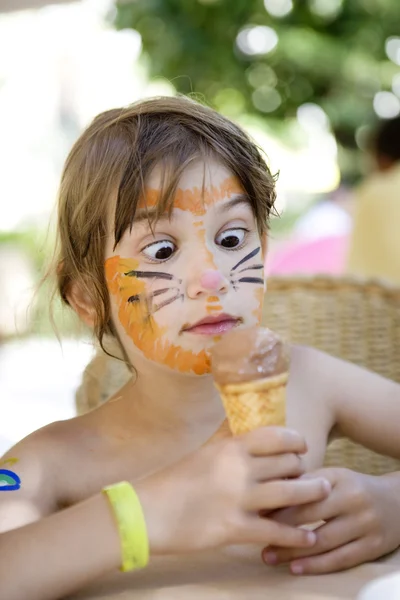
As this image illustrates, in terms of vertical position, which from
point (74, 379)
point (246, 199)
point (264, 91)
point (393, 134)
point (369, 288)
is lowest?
point (74, 379)

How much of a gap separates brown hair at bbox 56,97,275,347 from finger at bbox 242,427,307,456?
16.5 inches

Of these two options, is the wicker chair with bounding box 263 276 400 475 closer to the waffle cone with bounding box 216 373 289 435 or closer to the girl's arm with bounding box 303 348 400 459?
the girl's arm with bounding box 303 348 400 459

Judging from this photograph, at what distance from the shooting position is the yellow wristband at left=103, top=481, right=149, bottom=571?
97 cm

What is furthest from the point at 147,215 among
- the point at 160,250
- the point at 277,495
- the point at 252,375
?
the point at 277,495

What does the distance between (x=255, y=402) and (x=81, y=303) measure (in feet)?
1.87

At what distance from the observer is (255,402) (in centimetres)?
98

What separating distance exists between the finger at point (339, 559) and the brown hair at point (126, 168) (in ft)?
1.79

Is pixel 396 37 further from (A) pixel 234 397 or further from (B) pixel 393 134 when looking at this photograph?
(A) pixel 234 397

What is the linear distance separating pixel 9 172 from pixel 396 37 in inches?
198

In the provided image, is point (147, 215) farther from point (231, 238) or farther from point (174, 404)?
point (174, 404)

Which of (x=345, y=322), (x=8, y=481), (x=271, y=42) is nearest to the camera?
(x=8, y=481)

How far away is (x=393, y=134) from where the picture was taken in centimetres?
445

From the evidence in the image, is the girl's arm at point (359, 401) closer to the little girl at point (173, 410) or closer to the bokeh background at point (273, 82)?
the little girl at point (173, 410)

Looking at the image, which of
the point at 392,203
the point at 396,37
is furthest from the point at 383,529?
the point at 396,37
